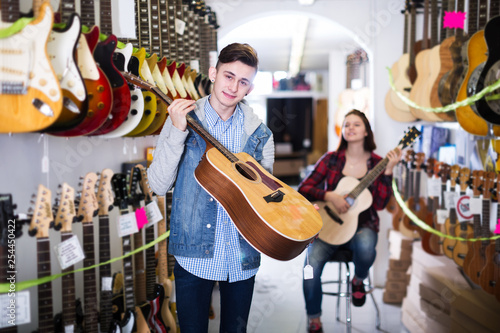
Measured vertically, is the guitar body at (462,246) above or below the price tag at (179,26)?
below

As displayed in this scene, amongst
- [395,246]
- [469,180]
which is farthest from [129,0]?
[395,246]

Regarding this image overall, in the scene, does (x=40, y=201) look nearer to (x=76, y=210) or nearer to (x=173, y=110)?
(x=76, y=210)

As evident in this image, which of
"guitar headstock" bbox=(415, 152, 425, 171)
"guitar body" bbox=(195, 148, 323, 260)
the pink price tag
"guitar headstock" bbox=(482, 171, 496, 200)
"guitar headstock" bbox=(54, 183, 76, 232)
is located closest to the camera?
"guitar body" bbox=(195, 148, 323, 260)

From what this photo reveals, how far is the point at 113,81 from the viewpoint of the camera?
79.5 inches

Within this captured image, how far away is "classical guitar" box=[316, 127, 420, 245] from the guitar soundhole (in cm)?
146

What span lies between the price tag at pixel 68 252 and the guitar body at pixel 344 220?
1.58 m

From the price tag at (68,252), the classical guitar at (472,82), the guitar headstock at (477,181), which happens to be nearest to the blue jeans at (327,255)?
the guitar headstock at (477,181)

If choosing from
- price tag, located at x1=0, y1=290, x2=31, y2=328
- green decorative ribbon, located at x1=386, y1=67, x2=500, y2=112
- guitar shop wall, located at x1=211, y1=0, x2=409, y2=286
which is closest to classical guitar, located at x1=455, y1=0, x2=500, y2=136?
green decorative ribbon, located at x1=386, y1=67, x2=500, y2=112

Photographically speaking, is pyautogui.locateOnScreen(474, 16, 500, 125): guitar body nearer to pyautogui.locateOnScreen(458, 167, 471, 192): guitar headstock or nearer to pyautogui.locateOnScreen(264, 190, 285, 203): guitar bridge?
pyautogui.locateOnScreen(458, 167, 471, 192): guitar headstock

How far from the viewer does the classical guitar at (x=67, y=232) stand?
211 centimetres

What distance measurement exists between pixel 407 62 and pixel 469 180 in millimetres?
1375

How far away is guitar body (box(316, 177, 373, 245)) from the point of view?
3174mm

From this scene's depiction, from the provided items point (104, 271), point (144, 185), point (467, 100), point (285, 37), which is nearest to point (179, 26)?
point (144, 185)

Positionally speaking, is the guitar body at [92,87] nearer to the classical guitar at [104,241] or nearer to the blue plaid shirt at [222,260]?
the blue plaid shirt at [222,260]
